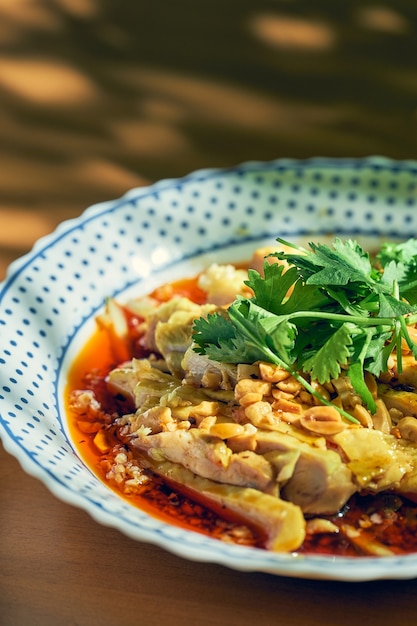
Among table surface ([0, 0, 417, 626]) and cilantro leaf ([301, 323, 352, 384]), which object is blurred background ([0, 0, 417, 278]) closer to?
table surface ([0, 0, 417, 626])

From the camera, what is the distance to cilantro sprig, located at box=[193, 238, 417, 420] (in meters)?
2.12

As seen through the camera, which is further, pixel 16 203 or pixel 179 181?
pixel 16 203

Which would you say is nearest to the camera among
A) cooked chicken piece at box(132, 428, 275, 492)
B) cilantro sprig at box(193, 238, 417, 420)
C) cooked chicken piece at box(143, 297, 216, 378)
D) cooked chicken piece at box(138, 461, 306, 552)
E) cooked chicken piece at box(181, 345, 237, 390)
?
cooked chicken piece at box(138, 461, 306, 552)

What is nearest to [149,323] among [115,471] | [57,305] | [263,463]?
[57,305]

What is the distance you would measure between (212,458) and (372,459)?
1.23 feet

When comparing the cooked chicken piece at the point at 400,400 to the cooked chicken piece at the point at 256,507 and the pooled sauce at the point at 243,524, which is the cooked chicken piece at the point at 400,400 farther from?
the cooked chicken piece at the point at 256,507

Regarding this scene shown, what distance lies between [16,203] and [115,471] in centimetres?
197

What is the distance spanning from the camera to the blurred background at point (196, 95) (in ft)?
13.6

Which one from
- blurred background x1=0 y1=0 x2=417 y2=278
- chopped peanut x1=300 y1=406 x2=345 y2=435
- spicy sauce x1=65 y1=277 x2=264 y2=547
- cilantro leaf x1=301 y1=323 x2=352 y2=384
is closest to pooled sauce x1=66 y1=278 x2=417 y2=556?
spicy sauce x1=65 y1=277 x2=264 y2=547

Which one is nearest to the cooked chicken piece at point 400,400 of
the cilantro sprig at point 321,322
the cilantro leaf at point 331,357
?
the cilantro sprig at point 321,322

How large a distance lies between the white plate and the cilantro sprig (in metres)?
0.47

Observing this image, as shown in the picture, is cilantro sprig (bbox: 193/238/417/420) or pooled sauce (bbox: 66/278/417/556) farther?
cilantro sprig (bbox: 193/238/417/420)

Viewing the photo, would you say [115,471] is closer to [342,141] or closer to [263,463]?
[263,463]

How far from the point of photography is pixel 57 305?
109 inches
